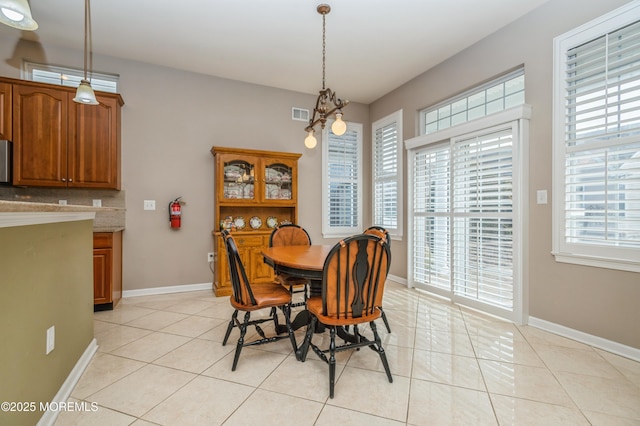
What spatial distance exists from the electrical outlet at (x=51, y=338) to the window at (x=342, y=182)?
12.0 feet

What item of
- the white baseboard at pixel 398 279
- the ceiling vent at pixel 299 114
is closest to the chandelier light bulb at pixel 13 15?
the ceiling vent at pixel 299 114

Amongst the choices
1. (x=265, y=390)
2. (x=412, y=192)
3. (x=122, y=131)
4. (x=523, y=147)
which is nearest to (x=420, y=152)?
(x=412, y=192)

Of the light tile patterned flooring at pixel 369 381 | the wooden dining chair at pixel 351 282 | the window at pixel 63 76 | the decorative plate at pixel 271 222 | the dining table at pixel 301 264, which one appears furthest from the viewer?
the decorative plate at pixel 271 222

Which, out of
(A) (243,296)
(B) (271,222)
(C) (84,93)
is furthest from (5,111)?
(A) (243,296)

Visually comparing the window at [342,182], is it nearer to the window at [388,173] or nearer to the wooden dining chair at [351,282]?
the window at [388,173]

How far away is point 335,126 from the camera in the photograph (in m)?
2.60

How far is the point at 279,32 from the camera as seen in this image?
10.6 ft

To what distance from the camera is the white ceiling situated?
2836mm

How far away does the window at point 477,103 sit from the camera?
3.17 meters

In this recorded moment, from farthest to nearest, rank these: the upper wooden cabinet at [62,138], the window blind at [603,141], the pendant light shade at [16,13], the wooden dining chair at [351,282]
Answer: the upper wooden cabinet at [62,138]
the window blind at [603,141]
the wooden dining chair at [351,282]
the pendant light shade at [16,13]

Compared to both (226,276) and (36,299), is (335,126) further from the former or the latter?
(226,276)

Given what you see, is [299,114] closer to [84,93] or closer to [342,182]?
[342,182]

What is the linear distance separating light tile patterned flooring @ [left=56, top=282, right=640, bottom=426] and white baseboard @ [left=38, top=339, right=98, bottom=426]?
0.04 meters

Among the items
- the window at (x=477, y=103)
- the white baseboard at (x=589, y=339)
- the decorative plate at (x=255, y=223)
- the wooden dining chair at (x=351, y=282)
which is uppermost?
the window at (x=477, y=103)
